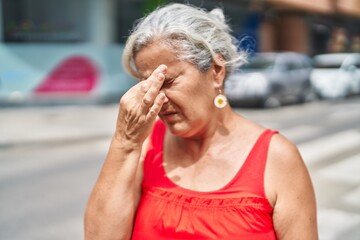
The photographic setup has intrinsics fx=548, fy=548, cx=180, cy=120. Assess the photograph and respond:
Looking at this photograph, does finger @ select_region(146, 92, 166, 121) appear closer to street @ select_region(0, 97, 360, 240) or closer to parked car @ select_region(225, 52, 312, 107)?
street @ select_region(0, 97, 360, 240)

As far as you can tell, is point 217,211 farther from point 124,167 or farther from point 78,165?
point 78,165

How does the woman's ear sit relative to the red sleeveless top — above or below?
above

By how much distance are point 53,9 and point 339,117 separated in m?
9.99

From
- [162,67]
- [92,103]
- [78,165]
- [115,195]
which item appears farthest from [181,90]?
[92,103]

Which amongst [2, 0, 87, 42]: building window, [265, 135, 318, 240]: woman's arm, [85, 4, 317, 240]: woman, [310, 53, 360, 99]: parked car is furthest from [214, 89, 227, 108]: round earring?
[310, 53, 360, 99]: parked car

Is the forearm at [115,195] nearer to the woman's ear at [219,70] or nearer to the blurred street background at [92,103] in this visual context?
the woman's ear at [219,70]

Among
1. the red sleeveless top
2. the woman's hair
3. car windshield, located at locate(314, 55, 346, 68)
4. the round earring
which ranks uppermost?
the woman's hair

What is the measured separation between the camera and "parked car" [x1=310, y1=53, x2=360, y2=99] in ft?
70.0

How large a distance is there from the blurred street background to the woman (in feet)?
1.04

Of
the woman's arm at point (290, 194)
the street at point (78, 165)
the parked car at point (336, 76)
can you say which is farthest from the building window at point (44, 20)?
the woman's arm at point (290, 194)

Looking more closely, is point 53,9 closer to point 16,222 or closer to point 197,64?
point 16,222

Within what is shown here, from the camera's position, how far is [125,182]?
194 centimetres

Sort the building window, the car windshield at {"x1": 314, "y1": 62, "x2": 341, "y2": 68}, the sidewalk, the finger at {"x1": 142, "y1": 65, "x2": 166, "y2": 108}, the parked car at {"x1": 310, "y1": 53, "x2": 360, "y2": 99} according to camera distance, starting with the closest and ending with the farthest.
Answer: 1. the finger at {"x1": 142, "y1": 65, "x2": 166, "y2": 108}
2. the sidewalk
3. the building window
4. the parked car at {"x1": 310, "y1": 53, "x2": 360, "y2": 99}
5. the car windshield at {"x1": 314, "y1": 62, "x2": 341, "y2": 68}

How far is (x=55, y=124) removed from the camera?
13.6 meters
